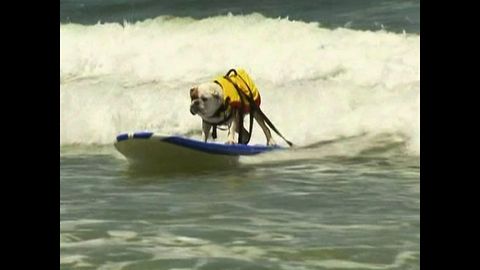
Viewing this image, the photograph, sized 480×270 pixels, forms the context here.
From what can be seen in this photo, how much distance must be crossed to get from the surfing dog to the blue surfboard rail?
8 centimetres

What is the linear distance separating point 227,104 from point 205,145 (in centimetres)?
30

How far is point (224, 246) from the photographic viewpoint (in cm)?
304

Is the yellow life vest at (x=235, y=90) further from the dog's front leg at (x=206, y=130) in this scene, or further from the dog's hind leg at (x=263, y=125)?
the dog's front leg at (x=206, y=130)

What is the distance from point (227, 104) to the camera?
418 centimetres

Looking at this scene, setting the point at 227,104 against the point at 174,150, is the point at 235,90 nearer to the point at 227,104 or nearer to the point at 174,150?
the point at 227,104

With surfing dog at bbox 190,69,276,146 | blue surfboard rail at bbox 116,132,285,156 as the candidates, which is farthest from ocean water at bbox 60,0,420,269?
surfing dog at bbox 190,69,276,146

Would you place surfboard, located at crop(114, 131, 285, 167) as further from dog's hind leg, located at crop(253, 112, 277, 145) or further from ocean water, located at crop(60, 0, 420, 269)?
dog's hind leg, located at crop(253, 112, 277, 145)

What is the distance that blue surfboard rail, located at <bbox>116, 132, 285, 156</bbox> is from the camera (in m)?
3.86

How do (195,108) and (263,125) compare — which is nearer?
(195,108)

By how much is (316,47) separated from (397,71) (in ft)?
2.09

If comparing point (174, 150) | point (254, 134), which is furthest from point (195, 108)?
point (254, 134)

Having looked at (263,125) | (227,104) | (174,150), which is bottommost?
(174,150)

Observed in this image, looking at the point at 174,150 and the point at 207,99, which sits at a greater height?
the point at 207,99

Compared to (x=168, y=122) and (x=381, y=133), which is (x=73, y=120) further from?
(x=381, y=133)
